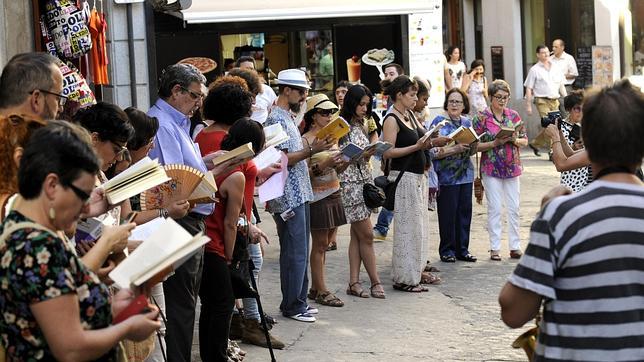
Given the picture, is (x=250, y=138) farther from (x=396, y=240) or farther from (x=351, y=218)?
(x=396, y=240)

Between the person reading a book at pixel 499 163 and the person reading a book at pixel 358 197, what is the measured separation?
2054mm

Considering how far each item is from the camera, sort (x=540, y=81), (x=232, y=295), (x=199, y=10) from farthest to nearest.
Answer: (x=540, y=81)
(x=199, y=10)
(x=232, y=295)

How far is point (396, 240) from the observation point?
1062 centimetres

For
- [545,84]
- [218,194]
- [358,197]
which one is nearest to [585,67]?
[545,84]

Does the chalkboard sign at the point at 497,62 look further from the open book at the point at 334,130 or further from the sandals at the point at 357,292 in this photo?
the open book at the point at 334,130

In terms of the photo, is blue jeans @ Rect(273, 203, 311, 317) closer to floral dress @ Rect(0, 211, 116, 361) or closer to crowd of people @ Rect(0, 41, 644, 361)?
crowd of people @ Rect(0, 41, 644, 361)

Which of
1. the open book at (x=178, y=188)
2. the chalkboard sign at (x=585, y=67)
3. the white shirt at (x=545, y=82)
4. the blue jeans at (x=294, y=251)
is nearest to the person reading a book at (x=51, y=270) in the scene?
the open book at (x=178, y=188)

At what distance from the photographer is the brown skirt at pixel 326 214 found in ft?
31.6

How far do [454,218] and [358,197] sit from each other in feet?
7.00

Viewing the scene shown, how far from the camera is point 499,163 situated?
12078 millimetres

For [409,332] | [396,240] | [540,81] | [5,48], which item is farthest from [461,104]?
[540,81]

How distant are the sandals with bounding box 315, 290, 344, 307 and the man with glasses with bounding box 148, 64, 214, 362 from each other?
3.01 m

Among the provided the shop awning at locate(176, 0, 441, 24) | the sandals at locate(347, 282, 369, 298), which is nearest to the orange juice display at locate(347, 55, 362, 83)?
the shop awning at locate(176, 0, 441, 24)

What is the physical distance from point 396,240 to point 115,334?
22.7 ft
